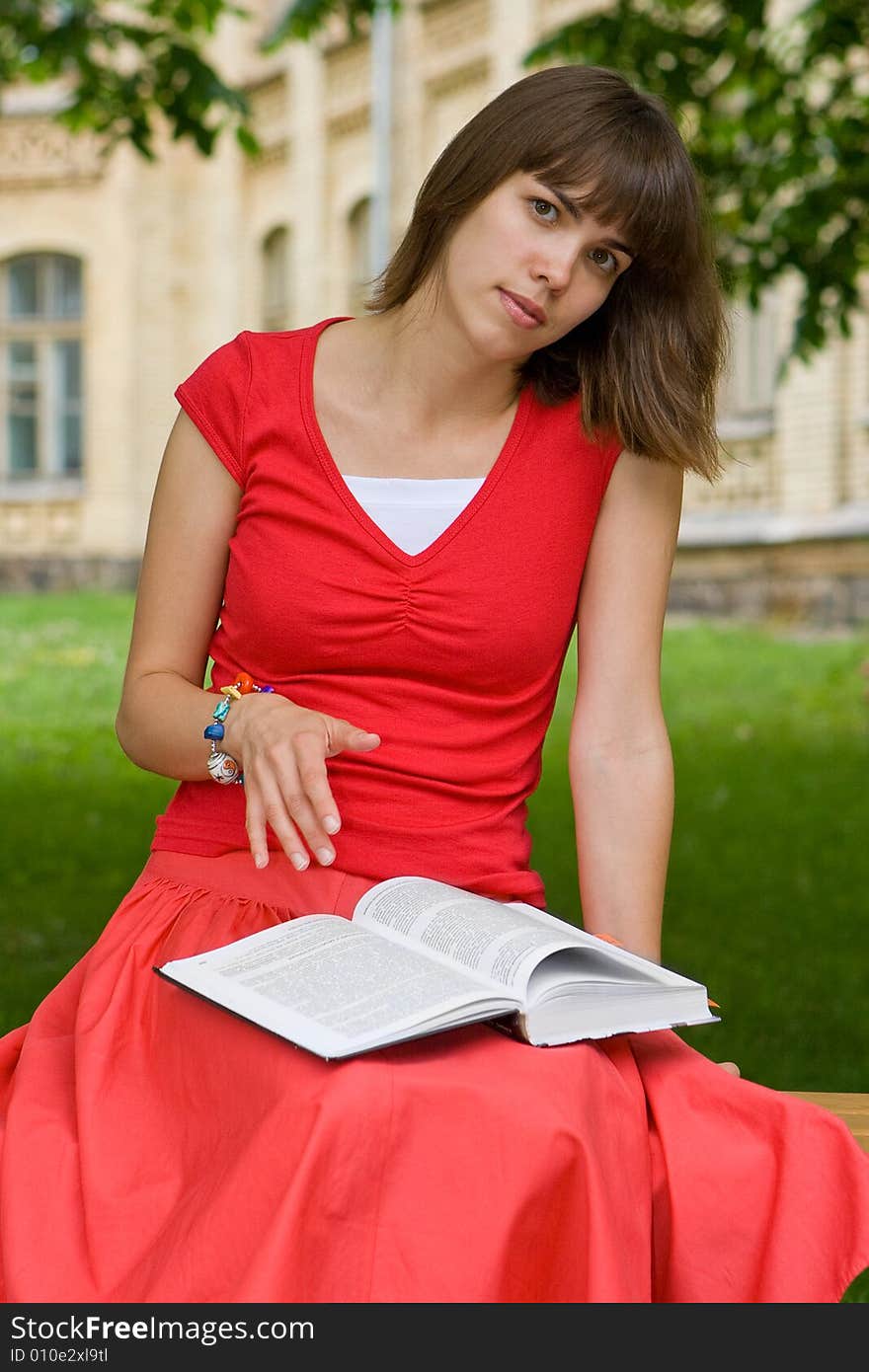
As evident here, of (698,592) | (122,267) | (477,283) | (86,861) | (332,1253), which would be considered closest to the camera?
(332,1253)

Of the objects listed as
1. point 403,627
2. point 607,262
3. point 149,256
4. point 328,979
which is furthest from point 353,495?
point 149,256

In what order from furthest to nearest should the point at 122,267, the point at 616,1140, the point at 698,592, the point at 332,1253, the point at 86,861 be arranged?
the point at 122,267, the point at 698,592, the point at 86,861, the point at 616,1140, the point at 332,1253

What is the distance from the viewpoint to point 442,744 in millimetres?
2254

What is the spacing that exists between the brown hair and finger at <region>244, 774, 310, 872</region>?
74cm

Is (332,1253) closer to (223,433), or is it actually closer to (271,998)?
(271,998)

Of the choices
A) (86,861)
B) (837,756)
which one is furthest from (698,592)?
(86,861)

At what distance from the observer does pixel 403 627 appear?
2238mm

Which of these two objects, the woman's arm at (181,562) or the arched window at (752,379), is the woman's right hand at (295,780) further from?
the arched window at (752,379)

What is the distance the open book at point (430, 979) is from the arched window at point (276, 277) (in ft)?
70.1

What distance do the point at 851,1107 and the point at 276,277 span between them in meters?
21.7

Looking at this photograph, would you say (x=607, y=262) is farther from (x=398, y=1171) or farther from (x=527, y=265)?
(x=398, y=1171)

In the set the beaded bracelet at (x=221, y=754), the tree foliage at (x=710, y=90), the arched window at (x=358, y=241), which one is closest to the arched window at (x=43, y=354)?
the arched window at (x=358, y=241)

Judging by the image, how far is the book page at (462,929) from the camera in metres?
1.85

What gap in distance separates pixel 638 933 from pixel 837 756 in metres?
7.23
